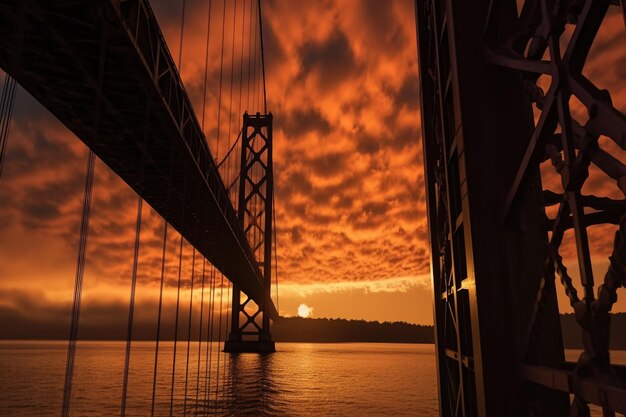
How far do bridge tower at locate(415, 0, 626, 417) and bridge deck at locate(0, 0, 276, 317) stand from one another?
18.7ft

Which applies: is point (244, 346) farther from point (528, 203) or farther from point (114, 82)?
point (528, 203)

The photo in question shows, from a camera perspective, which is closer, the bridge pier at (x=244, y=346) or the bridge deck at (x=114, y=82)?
the bridge deck at (x=114, y=82)

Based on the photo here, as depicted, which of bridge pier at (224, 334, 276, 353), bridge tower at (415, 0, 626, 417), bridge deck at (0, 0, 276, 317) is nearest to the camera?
bridge tower at (415, 0, 626, 417)

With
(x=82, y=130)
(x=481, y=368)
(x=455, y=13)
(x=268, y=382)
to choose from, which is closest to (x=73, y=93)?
(x=82, y=130)

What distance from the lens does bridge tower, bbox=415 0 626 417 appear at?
1521 mm

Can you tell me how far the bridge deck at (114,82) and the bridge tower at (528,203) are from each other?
5706mm

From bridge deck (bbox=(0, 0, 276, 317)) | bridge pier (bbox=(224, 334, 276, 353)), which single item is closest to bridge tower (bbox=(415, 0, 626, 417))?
bridge deck (bbox=(0, 0, 276, 317))

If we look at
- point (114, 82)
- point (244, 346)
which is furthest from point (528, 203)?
point (244, 346)

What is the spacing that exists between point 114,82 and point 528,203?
10.7 meters

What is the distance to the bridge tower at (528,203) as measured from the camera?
4.99 ft

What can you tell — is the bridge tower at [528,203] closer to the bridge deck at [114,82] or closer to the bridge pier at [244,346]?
the bridge deck at [114,82]

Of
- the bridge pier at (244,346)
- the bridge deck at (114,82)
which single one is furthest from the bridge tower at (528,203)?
the bridge pier at (244,346)

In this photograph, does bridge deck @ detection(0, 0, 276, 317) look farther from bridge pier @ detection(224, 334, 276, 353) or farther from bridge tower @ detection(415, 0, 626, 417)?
bridge pier @ detection(224, 334, 276, 353)

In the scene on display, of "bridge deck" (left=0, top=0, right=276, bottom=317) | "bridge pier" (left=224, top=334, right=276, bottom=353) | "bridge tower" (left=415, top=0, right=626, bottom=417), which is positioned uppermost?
"bridge deck" (left=0, top=0, right=276, bottom=317)
